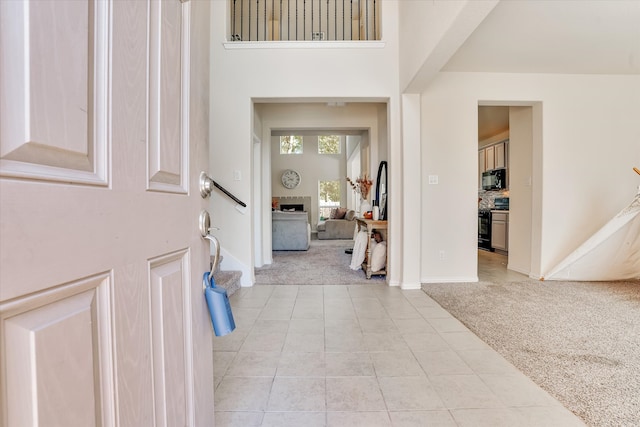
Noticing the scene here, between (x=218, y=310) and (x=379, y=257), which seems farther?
(x=379, y=257)

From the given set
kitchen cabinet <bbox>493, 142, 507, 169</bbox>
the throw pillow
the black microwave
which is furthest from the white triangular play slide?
kitchen cabinet <bbox>493, 142, 507, 169</bbox>

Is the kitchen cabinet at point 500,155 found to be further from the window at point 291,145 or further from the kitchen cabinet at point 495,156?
the window at point 291,145

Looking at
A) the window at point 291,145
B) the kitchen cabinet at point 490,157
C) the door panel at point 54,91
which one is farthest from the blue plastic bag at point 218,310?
the window at point 291,145

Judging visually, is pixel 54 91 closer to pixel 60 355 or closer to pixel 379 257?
pixel 60 355

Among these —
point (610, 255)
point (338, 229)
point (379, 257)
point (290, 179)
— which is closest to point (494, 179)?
point (610, 255)

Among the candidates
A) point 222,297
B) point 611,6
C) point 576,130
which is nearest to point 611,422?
point 222,297

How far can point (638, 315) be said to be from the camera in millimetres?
2512

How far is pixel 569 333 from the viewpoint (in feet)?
7.17

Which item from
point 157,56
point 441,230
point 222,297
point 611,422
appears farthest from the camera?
point 441,230

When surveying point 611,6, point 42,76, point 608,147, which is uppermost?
point 611,6

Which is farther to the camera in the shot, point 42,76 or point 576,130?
point 576,130

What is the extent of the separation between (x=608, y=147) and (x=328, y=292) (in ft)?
12.5

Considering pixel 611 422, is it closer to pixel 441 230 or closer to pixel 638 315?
pixel 638 315

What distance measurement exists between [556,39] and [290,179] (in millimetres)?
9016
